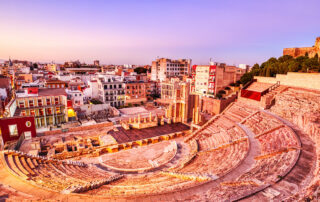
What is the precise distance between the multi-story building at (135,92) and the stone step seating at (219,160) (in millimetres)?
33085

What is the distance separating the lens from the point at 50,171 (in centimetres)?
1644

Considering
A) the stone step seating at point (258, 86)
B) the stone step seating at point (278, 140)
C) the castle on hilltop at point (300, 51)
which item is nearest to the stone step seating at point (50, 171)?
the stone step seating at point (278, 140)

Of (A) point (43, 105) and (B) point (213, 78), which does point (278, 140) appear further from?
(A) point (43, 105)

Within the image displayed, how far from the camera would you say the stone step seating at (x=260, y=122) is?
22812 millimetres

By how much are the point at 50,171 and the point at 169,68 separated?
65.4m

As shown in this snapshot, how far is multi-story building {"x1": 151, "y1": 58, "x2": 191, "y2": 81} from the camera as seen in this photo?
75875 millimetres

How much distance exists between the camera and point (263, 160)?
1555 cm

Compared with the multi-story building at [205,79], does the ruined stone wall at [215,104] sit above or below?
below

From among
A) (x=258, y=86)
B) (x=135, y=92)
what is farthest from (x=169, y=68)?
(x=258, y=86)

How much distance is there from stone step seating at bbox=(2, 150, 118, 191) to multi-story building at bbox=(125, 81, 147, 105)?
31890 millimetres

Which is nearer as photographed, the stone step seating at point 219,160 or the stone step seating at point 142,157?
the stone step seating at point 219,160

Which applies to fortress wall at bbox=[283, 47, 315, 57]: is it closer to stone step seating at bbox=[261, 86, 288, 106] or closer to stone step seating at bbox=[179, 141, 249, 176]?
stone step seating at bbox=[261, 86, 288, 106]

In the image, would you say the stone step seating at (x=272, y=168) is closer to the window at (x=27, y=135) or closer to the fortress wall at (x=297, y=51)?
the window at (x=27, y=135)

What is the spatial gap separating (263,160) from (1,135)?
108 feet
